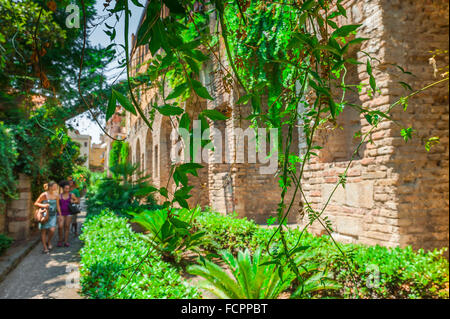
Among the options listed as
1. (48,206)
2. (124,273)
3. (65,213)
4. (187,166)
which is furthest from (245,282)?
(65,213)

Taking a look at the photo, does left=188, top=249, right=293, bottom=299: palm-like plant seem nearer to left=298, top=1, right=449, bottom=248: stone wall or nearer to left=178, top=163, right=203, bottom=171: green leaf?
left=298, top=1, right=449, bottom=248: stone wall

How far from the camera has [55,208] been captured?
633 cm

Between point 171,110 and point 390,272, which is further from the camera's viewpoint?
point 390,272

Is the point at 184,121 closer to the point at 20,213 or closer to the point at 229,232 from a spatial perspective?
the point at 229,232

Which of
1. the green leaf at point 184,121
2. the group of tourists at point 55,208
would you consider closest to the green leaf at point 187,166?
the green leaf at point 184,121

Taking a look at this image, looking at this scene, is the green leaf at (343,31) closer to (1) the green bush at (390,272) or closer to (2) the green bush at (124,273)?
(2) the green bush at (124,273)

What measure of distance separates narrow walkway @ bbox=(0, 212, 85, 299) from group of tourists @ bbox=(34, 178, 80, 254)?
1.25 feet

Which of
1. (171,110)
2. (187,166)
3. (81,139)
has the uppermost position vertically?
(81,139)

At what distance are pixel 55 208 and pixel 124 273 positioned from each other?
4.21 metres

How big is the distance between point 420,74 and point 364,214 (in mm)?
1913

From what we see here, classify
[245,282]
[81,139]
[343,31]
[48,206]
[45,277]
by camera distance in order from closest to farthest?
[343,31] < [245,282] < [45,277] < [48,206] < [81,139]

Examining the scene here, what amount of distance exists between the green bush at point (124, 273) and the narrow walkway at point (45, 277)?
563 mm

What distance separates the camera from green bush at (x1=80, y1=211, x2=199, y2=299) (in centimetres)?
269
